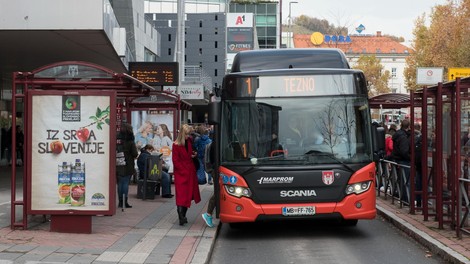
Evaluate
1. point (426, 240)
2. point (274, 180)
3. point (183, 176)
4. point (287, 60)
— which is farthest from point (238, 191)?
point (287, 60)

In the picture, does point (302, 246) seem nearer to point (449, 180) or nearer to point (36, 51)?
point (449, 180)

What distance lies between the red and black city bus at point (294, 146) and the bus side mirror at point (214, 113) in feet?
0.04

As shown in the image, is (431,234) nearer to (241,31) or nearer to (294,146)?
(294,146)

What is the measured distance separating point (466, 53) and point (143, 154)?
30.6 metres

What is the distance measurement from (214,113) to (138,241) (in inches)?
94.2

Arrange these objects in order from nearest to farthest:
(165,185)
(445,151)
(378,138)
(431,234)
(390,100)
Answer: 1. (431,234)
2. (445,151)
3. (378,138)
4. (165,185)
5. (390,100)

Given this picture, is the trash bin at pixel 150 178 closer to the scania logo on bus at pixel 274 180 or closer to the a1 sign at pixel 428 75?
the scania logo on bus at pixel 274 180

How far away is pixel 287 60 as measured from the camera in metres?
12.6

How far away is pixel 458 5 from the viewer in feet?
140

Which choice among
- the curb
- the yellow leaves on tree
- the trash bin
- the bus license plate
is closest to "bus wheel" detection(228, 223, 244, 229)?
the bus license plate

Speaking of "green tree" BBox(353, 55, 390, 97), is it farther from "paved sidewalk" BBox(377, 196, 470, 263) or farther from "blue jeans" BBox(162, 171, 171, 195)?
"paved sidewalk" BBox(377, 196, 470, 263)

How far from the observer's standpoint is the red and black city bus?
10.4 m

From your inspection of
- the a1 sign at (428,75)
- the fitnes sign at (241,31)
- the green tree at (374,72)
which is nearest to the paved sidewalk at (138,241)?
the a1 sign at (428,75)

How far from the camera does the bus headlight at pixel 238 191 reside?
34.3ft
